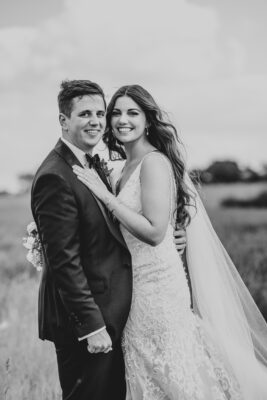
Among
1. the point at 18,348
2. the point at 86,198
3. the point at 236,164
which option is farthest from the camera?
the point at 236,164

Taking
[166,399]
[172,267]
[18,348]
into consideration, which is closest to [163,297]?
[172,267]

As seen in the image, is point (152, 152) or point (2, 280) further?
point (2, 280)

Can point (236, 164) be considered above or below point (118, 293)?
below

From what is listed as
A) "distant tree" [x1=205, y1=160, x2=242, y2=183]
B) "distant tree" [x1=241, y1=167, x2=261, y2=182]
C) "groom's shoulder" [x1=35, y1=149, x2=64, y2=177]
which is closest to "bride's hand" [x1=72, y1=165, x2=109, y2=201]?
"groom's shoulder" [x1=35, y1=149, x2=64, y2=177]

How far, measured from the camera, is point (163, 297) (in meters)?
3.94

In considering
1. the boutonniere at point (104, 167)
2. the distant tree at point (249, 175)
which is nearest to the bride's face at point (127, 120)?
the boutonniere at point (104, 167)

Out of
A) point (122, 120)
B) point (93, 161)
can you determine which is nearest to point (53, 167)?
point (93, 161)

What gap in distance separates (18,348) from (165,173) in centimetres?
264

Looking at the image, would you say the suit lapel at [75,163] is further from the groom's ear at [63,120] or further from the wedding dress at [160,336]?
the wedding dress at [160,336]

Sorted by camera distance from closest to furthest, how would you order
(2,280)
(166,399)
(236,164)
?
(166,399) < (2,280) < (236,164)

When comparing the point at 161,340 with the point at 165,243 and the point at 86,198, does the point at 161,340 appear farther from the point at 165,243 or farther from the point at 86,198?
the point at 86,198

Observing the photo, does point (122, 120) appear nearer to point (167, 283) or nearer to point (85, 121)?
point (85, 121)

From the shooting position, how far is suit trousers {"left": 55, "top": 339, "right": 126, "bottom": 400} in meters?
3.64

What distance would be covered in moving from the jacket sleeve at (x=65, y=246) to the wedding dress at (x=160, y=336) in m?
0.53
